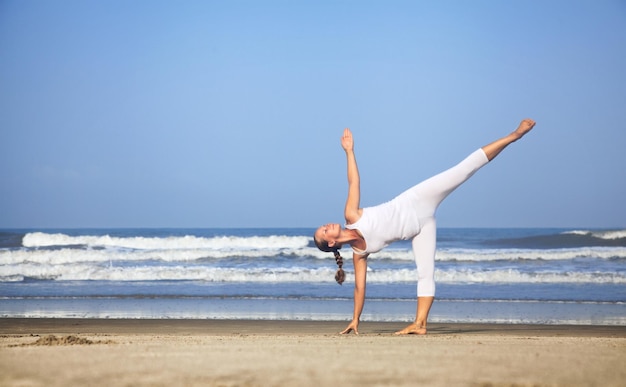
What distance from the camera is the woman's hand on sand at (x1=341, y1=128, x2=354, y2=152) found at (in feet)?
23.3

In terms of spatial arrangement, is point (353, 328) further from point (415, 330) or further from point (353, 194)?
point (353, 194)

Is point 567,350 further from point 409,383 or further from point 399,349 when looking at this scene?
point 409,383

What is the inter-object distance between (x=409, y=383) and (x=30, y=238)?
34.2 meters

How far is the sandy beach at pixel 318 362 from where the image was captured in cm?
446

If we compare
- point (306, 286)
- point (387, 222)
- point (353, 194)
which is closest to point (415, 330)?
point (387, 222)

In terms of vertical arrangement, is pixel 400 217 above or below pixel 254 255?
above

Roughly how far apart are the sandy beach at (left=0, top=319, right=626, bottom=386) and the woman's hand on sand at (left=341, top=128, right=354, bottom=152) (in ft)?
5.67

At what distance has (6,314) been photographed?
39.0ft

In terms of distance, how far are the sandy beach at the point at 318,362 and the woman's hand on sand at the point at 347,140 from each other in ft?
5.67

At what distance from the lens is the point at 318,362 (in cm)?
503

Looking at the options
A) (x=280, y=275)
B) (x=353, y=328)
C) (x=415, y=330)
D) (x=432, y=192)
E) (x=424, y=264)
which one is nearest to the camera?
(x=432, y=192)

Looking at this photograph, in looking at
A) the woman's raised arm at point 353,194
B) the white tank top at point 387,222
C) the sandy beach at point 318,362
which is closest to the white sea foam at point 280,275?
the white tank top at point 387,222

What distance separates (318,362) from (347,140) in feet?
8.72

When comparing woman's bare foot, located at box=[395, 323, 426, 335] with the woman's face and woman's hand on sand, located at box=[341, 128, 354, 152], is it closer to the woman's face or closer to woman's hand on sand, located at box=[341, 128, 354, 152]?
the woman's face
